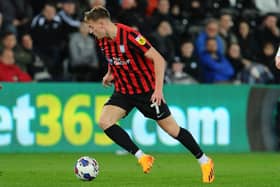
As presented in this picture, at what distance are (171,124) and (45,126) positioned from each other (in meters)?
5.82

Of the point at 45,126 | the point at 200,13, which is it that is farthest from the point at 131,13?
the point at 45,126

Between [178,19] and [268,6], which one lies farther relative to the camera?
[268,6]

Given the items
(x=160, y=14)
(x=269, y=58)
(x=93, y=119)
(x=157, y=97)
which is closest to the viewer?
(x=157, y=97)

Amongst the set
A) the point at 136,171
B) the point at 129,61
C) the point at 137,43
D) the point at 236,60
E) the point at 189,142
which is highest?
the point at 137,43

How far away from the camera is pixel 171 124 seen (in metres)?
11.0

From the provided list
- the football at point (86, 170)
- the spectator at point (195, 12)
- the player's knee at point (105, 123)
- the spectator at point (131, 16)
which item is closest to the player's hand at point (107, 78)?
the player's knee at point (105, 123)

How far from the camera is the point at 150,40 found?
1855 cm

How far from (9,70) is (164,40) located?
136 inches

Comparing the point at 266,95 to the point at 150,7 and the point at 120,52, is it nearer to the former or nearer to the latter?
the point at 150,7

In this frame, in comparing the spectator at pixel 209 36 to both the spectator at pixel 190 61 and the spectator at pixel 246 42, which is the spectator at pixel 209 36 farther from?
the spectator at pixel 246 42

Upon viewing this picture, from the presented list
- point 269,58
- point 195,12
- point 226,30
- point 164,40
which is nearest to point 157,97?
point 164,40

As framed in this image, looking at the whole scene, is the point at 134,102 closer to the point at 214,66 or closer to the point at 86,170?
the point at 86,170

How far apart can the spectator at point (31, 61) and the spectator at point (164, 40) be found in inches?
91.5

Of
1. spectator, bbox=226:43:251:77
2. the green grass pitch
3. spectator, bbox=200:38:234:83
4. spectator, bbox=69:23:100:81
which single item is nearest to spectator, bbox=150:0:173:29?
spectator, bbox=200:38:234:83
